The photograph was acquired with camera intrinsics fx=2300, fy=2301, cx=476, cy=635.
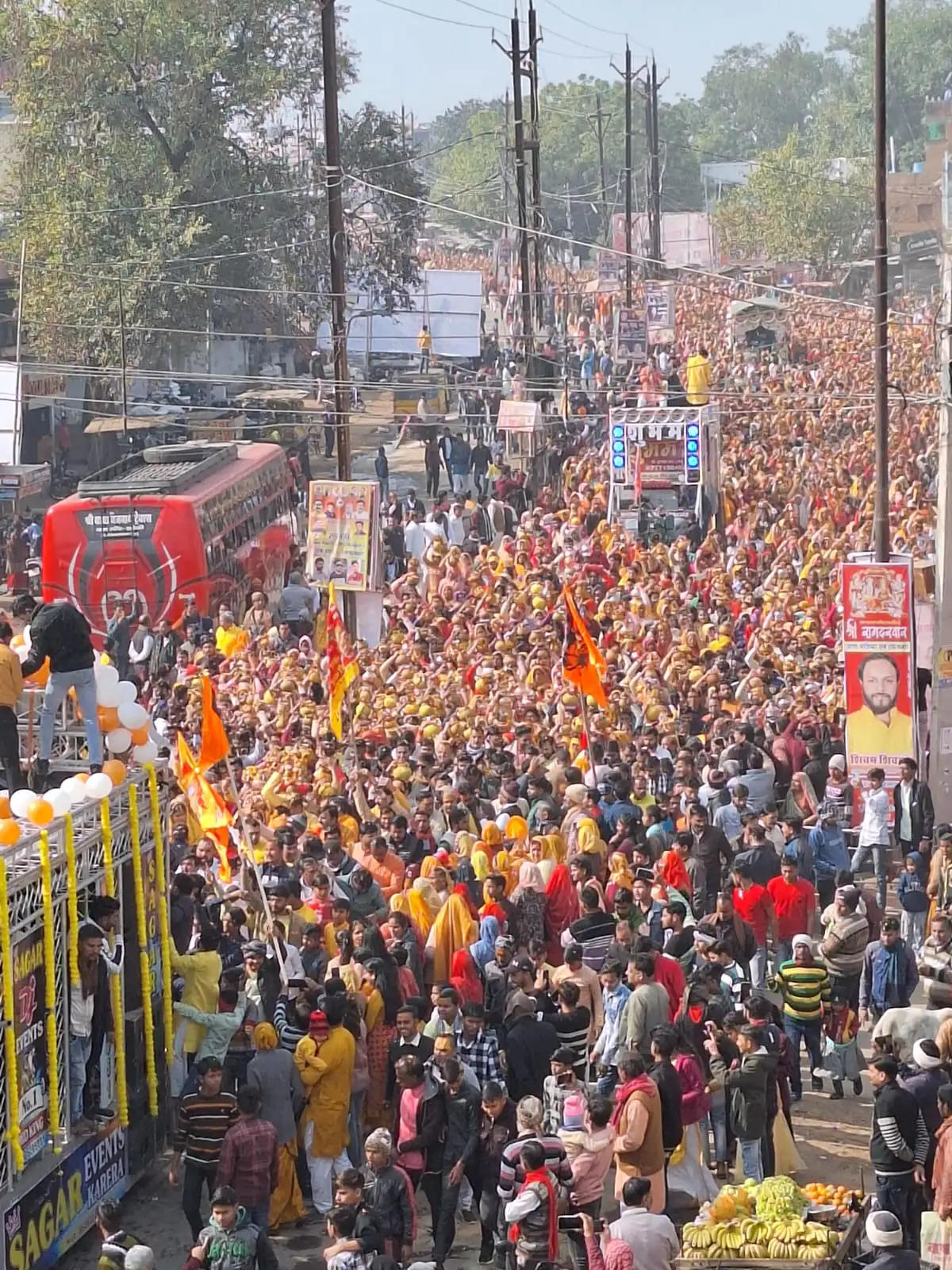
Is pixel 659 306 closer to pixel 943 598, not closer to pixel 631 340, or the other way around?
pixel 631 340

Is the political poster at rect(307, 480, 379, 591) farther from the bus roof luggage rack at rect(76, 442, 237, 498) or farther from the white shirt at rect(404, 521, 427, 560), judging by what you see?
the white shirt at rect(404, 521, 427, 560)

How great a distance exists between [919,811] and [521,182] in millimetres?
25142

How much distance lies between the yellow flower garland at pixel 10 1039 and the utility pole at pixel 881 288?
12566 mm

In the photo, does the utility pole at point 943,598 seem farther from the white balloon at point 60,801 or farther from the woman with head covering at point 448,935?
the white balloon at point 60,801

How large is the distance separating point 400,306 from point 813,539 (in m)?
36.7

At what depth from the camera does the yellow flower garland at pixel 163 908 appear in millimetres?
12656

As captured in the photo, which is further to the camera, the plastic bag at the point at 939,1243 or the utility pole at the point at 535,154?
the utility pole at the point at 535,154

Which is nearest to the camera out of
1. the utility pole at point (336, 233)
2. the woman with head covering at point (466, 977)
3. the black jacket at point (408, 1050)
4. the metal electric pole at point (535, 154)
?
the black jacket at point (408, 1050)

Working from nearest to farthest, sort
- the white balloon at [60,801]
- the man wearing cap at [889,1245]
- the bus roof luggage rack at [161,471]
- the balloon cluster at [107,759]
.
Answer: the man wearing cap at [889,1245]
the balloon cluster at [107,759]
the white balloon at [60,801]
the bus roof luggage rack at [161,471]

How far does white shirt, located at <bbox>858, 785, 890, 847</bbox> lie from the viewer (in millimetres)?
17234

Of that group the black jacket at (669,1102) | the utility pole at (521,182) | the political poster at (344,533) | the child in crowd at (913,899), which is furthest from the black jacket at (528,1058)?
the utility pole at (521,182)

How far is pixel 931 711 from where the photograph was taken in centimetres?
1909

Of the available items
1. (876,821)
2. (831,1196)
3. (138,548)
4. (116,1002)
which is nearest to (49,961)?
(116,1002)

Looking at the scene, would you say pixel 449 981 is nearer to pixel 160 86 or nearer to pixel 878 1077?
pixel 878 1077
